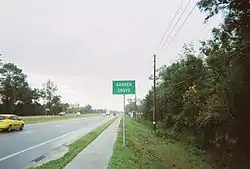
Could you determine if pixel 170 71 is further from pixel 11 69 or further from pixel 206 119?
pixel 11 69

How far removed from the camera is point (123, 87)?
Answer: 2125cm

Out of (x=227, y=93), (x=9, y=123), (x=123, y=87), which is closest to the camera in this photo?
(x=227, y=93)

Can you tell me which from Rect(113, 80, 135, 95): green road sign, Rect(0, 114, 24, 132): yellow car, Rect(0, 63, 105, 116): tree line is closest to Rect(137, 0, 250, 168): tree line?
Rect(113, 80, 135, 95): green road sign

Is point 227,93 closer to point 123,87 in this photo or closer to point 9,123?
point 123,87

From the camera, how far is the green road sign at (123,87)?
2116 centimetres

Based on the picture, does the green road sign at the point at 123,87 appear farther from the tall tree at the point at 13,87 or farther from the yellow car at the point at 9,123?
the tall tree at the point at 13,87

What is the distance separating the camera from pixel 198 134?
97.7 ft

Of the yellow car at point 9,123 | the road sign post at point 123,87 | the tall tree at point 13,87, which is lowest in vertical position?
the yellow car at point 9,123

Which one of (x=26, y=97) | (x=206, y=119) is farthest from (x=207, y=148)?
(x=26, y=97)

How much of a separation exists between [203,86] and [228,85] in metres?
13.0

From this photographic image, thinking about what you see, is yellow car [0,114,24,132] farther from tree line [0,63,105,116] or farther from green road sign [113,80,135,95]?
tree line [0,63,105,116]

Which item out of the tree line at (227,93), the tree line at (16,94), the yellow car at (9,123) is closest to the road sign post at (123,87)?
the tree line at (227,93)

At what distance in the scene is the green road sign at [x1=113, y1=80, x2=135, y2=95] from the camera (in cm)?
2116

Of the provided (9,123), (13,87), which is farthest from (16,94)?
(9,123)
